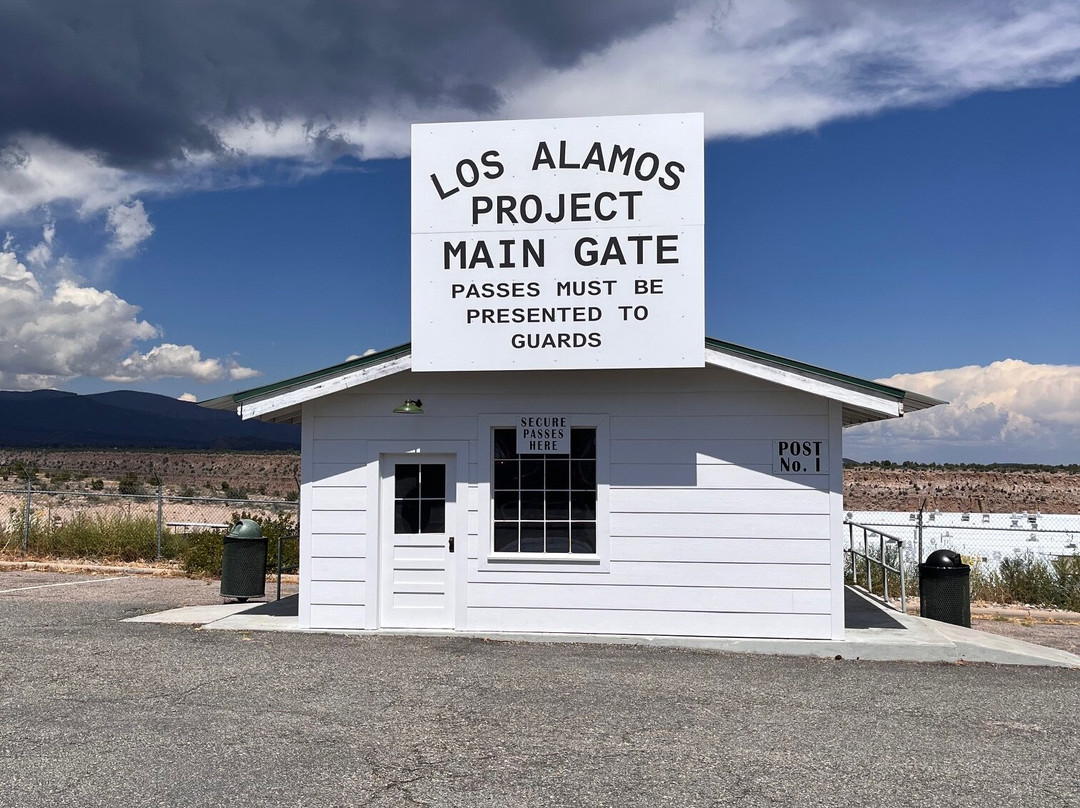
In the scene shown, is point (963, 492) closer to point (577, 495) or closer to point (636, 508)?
point (636, 508)

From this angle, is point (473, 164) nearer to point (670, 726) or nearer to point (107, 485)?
point (670, 726)

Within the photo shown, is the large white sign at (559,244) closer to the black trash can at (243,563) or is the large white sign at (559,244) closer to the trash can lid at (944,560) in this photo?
the black trash can at (243,563)

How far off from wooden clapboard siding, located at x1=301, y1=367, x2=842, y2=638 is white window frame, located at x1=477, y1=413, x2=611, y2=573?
2 centimetres

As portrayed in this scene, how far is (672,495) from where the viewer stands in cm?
1111

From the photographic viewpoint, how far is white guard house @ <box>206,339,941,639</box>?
10.9m

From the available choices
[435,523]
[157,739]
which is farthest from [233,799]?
[435,523]

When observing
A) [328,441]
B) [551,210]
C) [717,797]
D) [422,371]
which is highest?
[551,210]

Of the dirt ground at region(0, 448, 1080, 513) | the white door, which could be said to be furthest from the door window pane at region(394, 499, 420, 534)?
the dirt ground at region(0, 448, 1080, 513)

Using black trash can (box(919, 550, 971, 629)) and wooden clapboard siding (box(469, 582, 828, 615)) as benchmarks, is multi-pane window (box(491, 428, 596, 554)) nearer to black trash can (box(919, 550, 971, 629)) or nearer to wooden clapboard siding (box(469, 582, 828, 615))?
wooden clapboard siding (box(469, 582, 828, 615))

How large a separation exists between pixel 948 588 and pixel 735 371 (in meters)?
4.42

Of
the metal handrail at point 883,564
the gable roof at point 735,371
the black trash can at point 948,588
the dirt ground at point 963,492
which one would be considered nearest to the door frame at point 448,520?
the gable roof at point 735,371

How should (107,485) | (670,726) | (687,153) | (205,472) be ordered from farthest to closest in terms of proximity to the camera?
(205,472) < (107,485) < (687,153) < (670,726)

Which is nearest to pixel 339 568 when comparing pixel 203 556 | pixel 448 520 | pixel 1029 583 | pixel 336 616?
pixel 336 616

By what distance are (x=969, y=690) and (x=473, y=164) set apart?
290 inches
